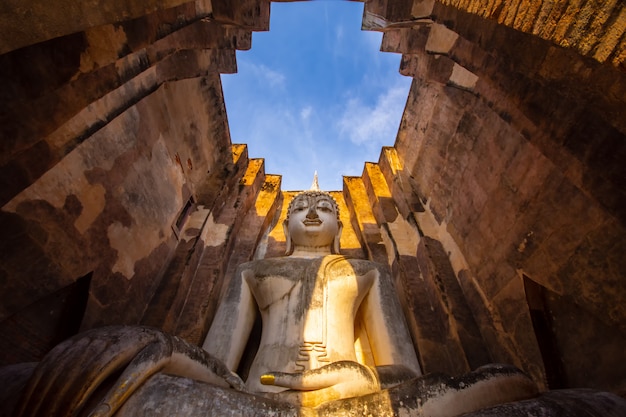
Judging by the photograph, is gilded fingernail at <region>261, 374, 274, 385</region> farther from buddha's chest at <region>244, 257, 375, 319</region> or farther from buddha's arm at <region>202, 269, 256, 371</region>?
buddha's chest at <region>244, 257, 375, 319</region>

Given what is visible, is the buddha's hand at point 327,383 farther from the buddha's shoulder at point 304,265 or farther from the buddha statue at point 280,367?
the buddha's shoulder at point 304,265

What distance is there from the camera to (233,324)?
11.0 ft

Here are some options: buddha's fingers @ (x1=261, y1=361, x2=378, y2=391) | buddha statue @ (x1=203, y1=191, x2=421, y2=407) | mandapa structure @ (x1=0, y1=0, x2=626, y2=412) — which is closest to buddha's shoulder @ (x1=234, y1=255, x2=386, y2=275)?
buddha statue @ (x1=203, y1=191, x2=421, y2=407)

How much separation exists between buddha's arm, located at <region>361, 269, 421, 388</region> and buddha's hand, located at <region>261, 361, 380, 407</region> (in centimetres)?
40

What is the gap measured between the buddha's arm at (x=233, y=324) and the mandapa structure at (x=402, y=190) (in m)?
0.79

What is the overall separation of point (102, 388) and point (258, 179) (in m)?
5.93

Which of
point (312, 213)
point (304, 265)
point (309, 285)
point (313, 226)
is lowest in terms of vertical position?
point (309, 285)

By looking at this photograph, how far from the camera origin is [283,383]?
2.18 metres

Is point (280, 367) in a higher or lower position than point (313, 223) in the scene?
lower

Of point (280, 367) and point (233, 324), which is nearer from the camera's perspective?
point (280, 367)

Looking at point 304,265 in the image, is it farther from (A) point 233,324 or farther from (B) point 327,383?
(B) point 327,383

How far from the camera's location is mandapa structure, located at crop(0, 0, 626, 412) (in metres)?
2.28

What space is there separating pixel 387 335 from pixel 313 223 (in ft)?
6.19

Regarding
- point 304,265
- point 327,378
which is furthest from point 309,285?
point 327,378
